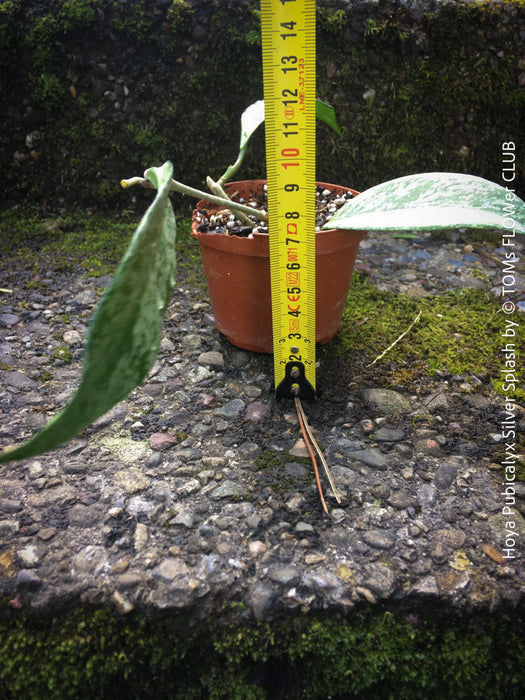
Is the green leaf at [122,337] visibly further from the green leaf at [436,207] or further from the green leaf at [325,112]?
the green leaf at [325,112]

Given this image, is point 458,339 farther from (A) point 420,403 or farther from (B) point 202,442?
(B) point 202,442

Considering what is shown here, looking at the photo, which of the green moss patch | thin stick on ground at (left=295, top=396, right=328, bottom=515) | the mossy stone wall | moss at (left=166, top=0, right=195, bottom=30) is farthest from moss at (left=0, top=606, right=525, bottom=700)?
moss at (left=166, top=0, right=195, bottom=30)

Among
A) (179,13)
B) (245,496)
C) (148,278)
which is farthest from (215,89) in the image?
(245,496)

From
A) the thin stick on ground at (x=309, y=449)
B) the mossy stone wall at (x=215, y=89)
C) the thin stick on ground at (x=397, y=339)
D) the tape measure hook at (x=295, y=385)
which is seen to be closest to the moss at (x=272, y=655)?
the thin stick on ground at (x=309, y=449)

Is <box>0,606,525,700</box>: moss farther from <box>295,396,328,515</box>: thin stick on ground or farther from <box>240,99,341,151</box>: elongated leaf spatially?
<box>240,99,341,151</box>: elongated leaf

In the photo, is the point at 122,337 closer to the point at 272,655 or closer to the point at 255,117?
the point at 272,655

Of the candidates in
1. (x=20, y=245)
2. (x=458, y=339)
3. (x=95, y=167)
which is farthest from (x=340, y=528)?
(x=95, y=167)

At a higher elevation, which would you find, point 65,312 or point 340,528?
point 65,312
